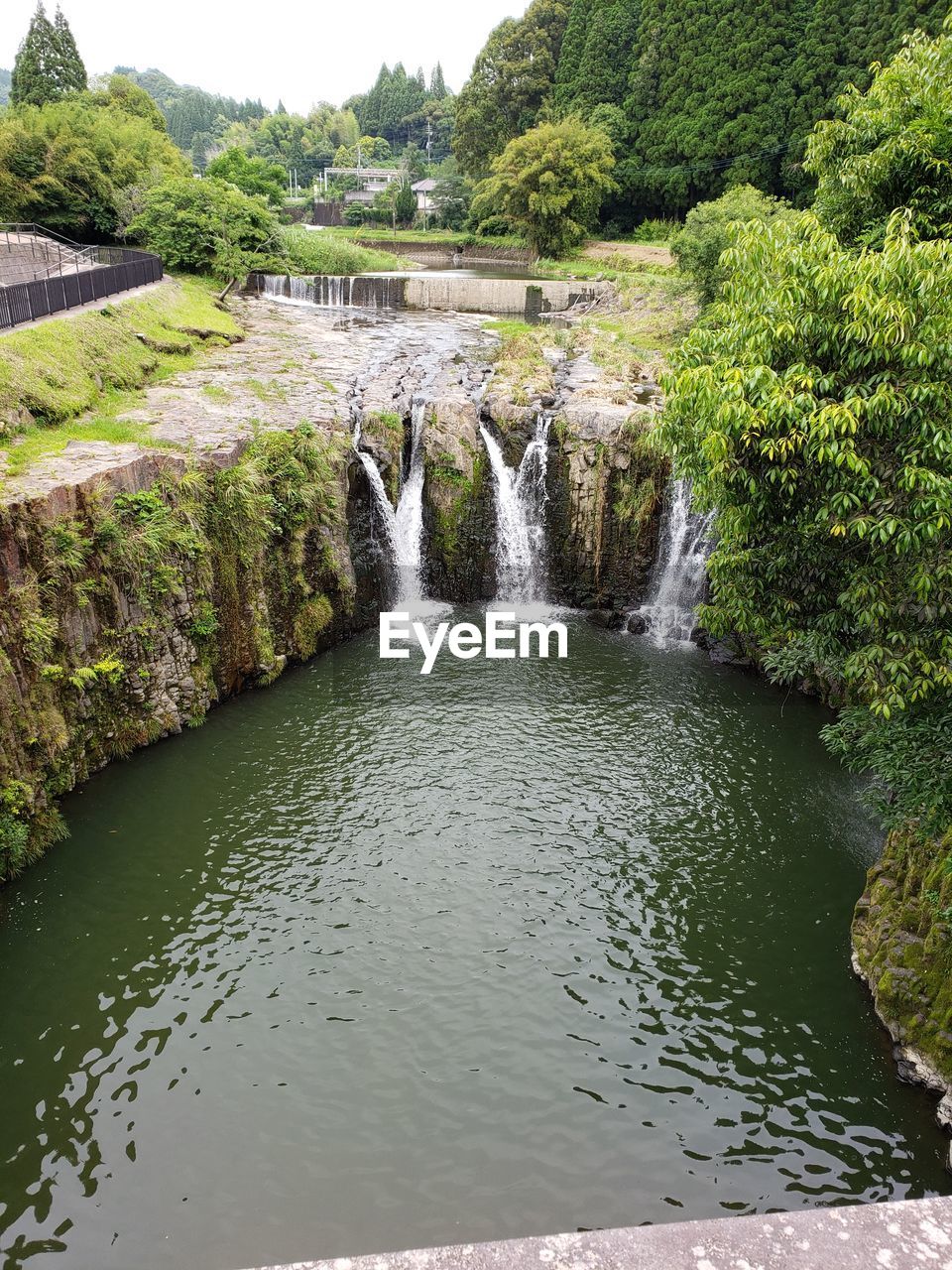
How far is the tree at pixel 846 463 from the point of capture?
816 centimetres

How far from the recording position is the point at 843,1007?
1123 cm

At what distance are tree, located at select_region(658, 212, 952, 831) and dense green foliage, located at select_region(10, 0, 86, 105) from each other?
61966mm

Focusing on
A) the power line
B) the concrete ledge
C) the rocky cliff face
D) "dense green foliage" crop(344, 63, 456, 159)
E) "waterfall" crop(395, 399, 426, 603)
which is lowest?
the rocky cliff face

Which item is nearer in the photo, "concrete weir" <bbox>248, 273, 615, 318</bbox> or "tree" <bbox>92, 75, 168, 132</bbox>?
"concrete weir" <bbox>248, 273, 615, 318</bbox>

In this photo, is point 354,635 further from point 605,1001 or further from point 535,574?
point 605,1001

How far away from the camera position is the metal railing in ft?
70.3

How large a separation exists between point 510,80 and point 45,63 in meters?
37.4

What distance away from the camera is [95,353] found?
73.2 feet

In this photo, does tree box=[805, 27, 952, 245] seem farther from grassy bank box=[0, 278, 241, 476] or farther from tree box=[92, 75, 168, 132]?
tree box=[92, 75, 168, 132]

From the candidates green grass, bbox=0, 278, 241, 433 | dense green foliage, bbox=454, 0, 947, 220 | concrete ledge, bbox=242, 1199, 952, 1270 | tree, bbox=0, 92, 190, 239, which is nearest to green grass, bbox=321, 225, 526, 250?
dense green foliage, bbox=454, 0, 947, 220

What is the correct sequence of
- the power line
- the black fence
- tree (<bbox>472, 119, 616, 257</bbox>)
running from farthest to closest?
tree (<bbox>472, 119, 616, 257</bbox>) < the power line < the black fence

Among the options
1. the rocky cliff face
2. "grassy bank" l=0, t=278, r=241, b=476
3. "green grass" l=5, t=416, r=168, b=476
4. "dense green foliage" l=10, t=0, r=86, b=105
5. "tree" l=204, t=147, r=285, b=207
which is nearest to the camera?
the rocky cliff face

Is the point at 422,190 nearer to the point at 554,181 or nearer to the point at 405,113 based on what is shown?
the point at 554,181

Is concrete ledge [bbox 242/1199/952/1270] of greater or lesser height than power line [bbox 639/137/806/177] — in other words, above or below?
below
